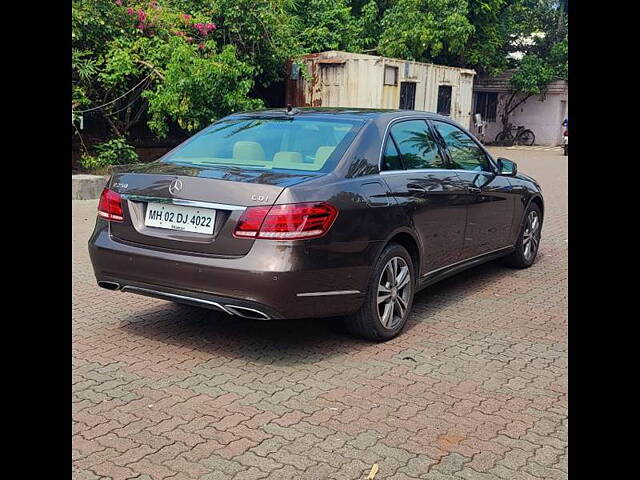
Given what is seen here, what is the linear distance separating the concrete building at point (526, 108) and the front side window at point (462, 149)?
24278mm

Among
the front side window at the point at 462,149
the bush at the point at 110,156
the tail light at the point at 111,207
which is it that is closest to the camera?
the tail light at the point at 111,207

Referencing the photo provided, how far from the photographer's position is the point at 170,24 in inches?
543

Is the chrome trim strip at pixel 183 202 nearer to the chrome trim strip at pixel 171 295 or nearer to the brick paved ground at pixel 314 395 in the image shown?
the chrome trim strip at pixel 171 295

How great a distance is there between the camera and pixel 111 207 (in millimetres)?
4719

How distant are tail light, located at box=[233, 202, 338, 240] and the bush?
9437mm

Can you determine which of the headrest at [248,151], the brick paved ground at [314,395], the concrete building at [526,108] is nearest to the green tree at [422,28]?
the concrete building at [526,108]

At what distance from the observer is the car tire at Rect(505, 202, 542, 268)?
23.8 feet

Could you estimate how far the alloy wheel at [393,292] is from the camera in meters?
4.91

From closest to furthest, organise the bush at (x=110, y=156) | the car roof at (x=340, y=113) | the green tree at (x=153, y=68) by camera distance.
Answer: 1. the car roof at (x=340, y=113)
2. the green tree at (x=153, y=68)
3. the bush at (x=110, y=156)

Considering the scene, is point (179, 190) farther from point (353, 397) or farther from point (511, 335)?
point (511, 335)

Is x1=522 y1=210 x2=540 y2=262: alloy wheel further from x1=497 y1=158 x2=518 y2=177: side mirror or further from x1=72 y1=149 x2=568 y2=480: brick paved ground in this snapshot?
x1=72 y1=149 x2=568 y2=480: brick paved ground

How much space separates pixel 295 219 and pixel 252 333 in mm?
1239
